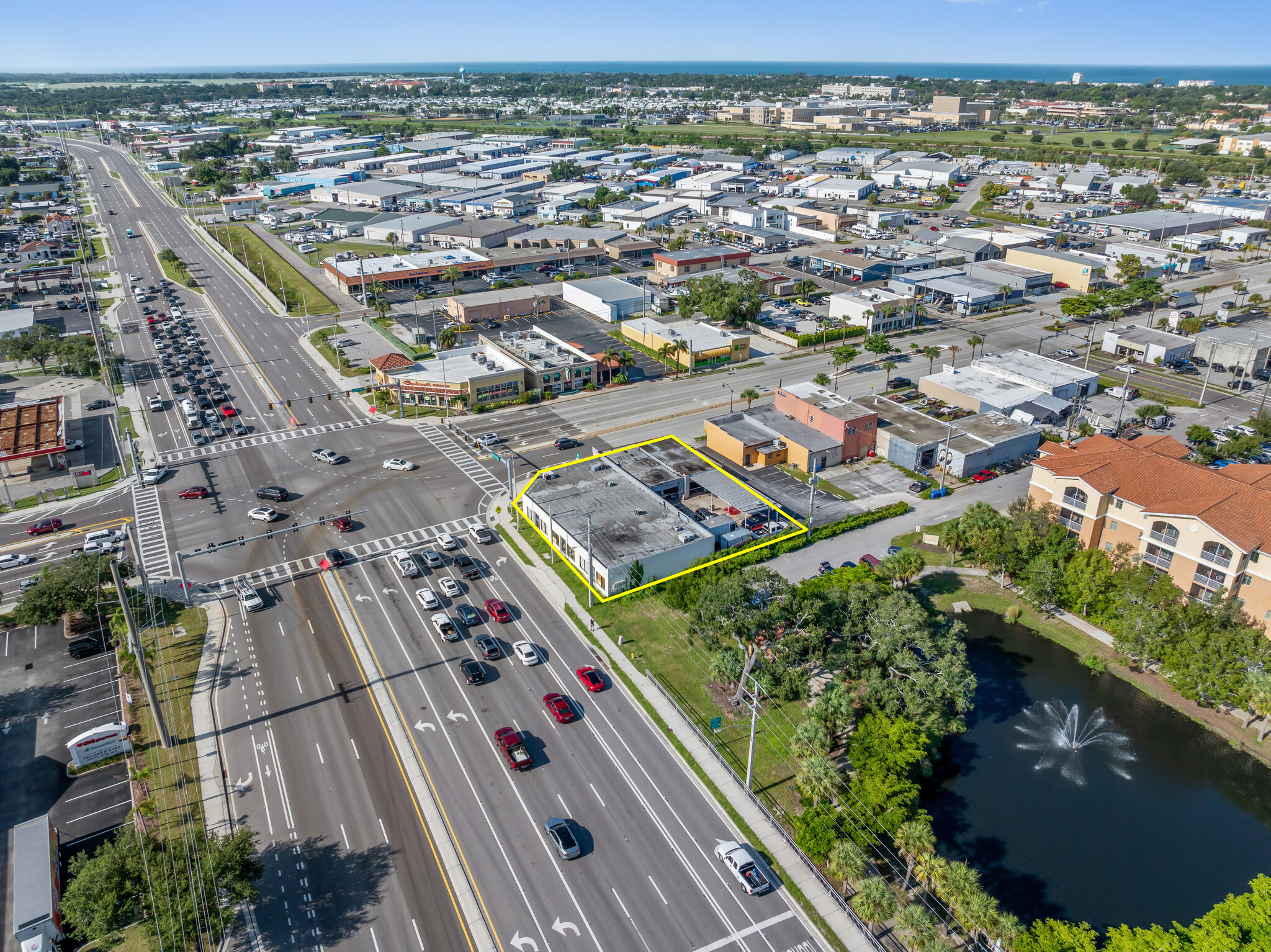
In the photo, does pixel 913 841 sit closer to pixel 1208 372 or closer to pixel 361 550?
pixel 361 550

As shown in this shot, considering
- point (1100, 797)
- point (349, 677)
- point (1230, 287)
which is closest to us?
point (1100, 797)

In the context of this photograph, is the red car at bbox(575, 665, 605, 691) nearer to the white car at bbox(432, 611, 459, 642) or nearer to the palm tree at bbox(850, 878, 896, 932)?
the white car at bbox(432, 611, 459, 642)

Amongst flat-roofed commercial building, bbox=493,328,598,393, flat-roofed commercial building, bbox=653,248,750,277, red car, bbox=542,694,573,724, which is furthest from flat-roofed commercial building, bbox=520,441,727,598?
flat-roofed commercial building, bbox=653,248,750,277

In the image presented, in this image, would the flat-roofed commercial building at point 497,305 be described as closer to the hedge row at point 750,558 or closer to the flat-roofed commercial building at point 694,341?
the flat-roofed commercial building at point 694,341

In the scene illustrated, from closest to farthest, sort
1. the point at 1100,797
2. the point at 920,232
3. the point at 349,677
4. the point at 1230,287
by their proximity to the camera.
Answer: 1. the point at 1100,797
2. the point at 349,677
3. the point at 1230,287
4. the point at 920,232

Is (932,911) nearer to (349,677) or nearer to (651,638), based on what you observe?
(651,638)

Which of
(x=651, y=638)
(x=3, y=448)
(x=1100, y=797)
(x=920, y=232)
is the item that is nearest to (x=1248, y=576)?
(x=1100, y=797)

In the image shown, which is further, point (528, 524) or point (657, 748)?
point (528, 524)
